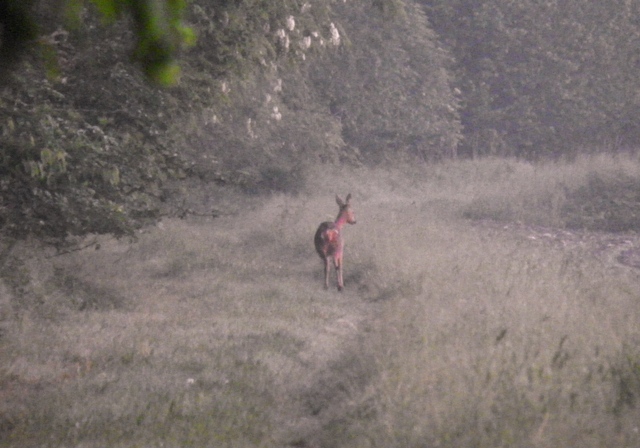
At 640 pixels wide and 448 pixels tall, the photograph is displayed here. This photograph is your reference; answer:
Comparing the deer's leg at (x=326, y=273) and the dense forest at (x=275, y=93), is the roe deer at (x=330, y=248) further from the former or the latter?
the dense forest at (x=275, y=93)

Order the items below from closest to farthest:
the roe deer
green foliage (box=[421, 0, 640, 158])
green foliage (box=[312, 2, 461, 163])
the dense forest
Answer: the dense forest, the roe deer, green foliage (box=[312, 2, 461, 163]), green foliage (box=[421, 0, 640, 158])

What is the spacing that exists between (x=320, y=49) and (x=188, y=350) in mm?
7895

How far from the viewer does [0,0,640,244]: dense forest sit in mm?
8730

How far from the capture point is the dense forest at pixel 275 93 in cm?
873

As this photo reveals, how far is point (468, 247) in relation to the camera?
1420 cm

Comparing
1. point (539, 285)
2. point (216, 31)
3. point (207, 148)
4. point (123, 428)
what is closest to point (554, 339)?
point (539, 285)

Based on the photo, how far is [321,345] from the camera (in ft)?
30.6

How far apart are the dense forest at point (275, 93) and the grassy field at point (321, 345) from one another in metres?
1.26

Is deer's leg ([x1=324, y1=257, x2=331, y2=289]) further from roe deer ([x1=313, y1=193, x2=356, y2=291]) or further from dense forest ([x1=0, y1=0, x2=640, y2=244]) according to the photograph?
dense forest ([x1=0, y1=0, x2=640, y2=244])

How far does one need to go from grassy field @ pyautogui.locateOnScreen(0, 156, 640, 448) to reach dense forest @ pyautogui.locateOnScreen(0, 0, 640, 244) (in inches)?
49.4

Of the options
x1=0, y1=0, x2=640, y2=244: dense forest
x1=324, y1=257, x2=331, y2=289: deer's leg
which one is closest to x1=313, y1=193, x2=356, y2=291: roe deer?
x1=324, y1=257, x2=331, y2=289: deer's leg

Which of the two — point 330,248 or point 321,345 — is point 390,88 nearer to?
point 330,248

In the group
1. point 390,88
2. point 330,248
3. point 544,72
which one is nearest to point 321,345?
point 330,248

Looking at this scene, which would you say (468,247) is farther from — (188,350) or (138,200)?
(188,350)
